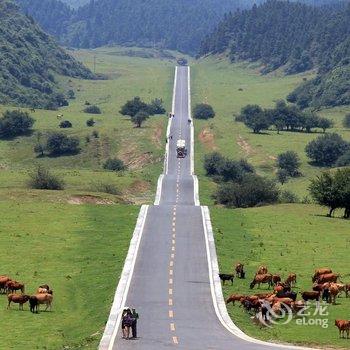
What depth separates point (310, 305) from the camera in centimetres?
5903

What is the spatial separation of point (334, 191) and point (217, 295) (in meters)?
38.8

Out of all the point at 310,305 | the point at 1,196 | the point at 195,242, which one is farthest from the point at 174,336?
the point at 1,196

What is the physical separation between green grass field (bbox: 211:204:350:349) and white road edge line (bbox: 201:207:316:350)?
554mm

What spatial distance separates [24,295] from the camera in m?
60.4

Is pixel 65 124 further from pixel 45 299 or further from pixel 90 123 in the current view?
pixel 45 299

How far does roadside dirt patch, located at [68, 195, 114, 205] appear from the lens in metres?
106

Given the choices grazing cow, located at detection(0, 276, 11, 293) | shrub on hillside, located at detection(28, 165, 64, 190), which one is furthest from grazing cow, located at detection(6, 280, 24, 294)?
shrub on hillside, located at detection(28, 165, 64, 190)

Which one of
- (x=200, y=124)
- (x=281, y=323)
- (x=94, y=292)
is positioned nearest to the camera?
(x=281, y=323)

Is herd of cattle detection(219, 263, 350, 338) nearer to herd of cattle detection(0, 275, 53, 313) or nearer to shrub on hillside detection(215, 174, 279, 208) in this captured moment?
herd of cattle detection(0, 275, 53, 313)

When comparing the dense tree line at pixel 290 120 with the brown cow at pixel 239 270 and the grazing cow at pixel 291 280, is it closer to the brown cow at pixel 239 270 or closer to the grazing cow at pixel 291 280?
the brown cow at pixel 239 270

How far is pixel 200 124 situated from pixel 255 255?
119m

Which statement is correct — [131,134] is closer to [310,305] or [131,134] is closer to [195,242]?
[195,242]

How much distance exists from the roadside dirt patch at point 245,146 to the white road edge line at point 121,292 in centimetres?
7470

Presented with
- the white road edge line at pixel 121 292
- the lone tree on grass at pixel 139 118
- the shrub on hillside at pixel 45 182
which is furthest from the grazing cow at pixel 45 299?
the lone tree on grass at pixel 139 118
